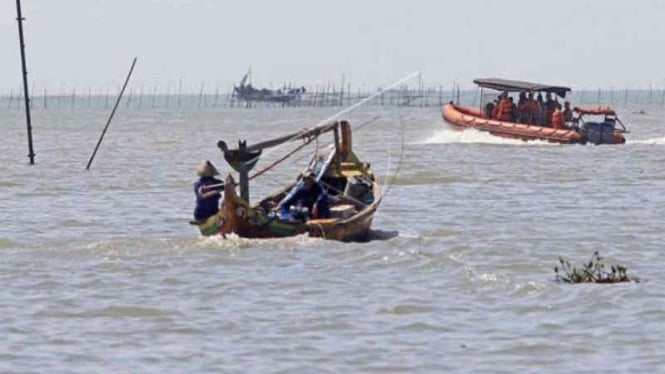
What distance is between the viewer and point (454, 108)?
5003 centimetres

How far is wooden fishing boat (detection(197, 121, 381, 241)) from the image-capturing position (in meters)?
20.1

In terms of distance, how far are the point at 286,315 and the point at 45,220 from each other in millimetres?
11402

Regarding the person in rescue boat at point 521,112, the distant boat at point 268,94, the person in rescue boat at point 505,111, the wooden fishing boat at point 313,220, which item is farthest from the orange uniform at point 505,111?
the distant boat at point 268,94

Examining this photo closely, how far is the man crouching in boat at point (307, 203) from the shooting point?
20953mm

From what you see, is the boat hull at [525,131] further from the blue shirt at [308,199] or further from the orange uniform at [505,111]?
the blue shirt at [308,199]

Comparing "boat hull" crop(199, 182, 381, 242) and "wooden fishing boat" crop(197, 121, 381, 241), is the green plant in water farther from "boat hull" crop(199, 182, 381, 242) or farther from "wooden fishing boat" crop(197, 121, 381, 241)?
"wooden fishing boat" crop(197, 121, 381, 241)

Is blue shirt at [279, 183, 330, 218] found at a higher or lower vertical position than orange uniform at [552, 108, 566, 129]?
higher

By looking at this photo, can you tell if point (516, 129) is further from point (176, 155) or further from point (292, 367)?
point (292, 367)

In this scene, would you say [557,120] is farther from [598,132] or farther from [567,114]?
[598,132]

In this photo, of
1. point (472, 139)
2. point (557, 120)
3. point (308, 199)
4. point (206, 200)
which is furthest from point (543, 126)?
point (206, 200)

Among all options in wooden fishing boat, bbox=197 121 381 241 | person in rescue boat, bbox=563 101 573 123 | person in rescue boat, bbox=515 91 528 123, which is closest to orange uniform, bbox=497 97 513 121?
person in rescue boat, bbox=515 91 528 123

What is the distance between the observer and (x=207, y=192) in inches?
806

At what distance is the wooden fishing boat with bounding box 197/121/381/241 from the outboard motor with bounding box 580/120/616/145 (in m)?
24.3

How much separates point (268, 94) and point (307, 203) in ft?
440
